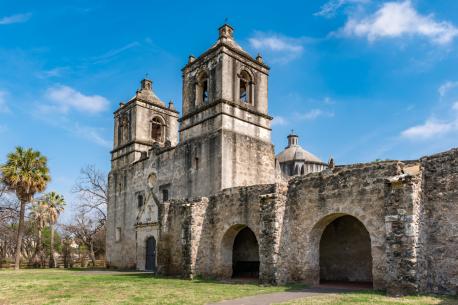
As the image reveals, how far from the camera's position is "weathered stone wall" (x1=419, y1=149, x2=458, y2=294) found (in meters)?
11.5

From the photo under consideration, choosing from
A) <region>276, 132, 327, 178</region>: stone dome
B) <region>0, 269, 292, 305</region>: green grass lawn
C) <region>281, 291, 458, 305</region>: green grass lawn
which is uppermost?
<region>276, 132, 327, 178</region>: stone dome

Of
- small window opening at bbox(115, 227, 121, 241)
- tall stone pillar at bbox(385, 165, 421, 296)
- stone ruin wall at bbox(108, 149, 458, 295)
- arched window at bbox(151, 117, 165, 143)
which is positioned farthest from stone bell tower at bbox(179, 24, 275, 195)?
tall stone pillar at bbox(385, 165, 421, 296)

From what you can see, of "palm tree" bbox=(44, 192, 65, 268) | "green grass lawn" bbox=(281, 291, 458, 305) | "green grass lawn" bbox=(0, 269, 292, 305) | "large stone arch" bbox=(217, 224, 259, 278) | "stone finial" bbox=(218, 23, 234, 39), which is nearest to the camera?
"green grass lawn" bbox=(281, 291, 458, 305)

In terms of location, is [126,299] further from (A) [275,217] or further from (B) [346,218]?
(B) [346,218]

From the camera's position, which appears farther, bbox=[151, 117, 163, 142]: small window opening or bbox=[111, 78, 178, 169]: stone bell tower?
bbox=[151, 117, 163, 142]: small window opening

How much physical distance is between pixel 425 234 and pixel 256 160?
12097mm

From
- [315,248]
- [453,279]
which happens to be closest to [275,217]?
[315,248]

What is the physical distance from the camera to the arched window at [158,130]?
104ft

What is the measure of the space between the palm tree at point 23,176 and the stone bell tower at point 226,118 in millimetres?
12295

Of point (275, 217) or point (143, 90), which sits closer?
point (275, 217)

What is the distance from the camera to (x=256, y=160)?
23141 millimetres

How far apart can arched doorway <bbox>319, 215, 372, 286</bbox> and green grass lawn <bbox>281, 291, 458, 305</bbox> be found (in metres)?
4.50

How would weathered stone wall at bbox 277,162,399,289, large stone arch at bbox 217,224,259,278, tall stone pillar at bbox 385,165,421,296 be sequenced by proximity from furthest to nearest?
large stone arch at bbox 217,224,259,278
weathered stone wall at bbox 277,162,399,289
tall stone pillar at bbox 385,165,421,296

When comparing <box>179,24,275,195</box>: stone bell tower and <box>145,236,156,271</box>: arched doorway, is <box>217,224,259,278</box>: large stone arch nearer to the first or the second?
<box>179,24,275,195</box>: stone bell tower
